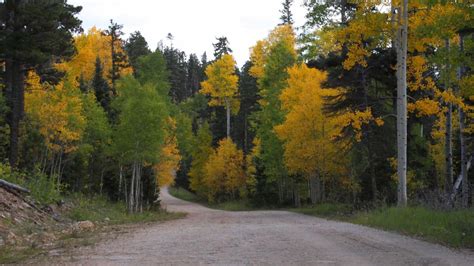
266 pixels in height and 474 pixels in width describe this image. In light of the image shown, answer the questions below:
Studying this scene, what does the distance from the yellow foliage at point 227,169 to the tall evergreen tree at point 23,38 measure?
101 feet

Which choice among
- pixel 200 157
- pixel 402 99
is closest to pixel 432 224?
pixel 402 99

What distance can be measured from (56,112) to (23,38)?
17.3 feet

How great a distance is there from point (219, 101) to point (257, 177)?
17303 millimetres

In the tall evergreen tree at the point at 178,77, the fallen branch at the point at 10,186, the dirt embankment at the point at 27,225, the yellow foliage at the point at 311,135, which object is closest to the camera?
the dirt embankment at the point at 27,225

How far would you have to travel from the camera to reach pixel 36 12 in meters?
23.0

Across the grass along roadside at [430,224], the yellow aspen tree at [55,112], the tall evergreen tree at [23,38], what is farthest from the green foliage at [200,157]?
the grass along roadside at [430,224]

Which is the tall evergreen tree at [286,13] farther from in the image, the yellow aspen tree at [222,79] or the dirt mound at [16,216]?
the dirt mound at [16,216]

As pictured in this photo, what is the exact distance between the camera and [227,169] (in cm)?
5406

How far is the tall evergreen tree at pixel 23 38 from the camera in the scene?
22.9 meters

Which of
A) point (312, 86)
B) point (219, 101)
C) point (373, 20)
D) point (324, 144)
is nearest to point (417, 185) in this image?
point (324, 144)

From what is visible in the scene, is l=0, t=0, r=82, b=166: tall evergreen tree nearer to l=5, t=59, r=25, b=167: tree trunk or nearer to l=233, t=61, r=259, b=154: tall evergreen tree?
l=5, t=59, r=25, b=167: tree trunk

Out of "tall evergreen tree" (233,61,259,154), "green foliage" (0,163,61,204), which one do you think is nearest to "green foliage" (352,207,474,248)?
"green foliage" (0,163,61,204)

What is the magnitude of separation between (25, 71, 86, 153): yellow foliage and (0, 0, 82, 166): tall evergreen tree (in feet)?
8.02

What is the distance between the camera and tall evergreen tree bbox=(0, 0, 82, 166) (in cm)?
2294
